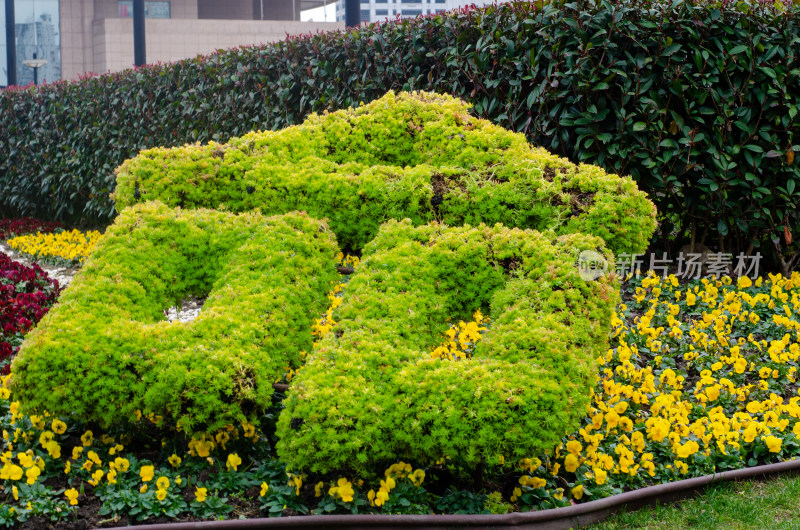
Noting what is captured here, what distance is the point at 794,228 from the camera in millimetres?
6617

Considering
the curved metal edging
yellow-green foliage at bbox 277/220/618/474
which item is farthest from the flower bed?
the curved metal edging

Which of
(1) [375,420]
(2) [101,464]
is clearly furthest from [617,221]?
(2) [101,464]

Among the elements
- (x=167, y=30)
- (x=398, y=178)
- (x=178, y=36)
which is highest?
(x=167, y=30)

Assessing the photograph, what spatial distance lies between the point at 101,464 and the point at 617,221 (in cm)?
266

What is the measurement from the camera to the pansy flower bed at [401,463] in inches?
124

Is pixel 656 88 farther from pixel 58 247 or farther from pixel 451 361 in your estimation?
pixel 58 247

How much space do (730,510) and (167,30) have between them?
1021 inches

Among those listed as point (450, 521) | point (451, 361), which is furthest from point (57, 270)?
point (450, 521)

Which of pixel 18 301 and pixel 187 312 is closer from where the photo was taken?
pixel 18 301

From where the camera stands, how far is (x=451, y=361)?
10.3ft

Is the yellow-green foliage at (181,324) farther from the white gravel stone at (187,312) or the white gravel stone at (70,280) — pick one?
the white gravel stone at (187,312)

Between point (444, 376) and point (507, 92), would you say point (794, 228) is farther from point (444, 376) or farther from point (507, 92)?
point (444, 376)

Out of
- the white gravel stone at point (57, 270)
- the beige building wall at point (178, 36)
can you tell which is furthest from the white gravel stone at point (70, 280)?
the beige building wall at point (178, 36)

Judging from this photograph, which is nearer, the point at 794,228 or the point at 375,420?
the point at 375,420
